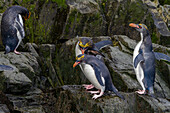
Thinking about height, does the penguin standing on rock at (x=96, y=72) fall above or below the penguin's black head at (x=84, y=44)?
below

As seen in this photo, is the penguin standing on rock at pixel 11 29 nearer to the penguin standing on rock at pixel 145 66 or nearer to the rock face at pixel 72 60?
the rock face at pixel 72 60

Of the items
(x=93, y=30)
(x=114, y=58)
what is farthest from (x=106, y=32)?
(x=114, y=58)

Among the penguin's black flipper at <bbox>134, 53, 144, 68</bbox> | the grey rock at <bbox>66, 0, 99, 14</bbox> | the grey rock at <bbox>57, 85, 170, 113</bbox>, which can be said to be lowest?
the grey rock at <bbox>57, 85, 170, 113</bbox>

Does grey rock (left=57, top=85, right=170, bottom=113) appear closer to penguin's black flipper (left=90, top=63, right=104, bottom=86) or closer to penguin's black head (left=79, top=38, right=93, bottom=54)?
penguin's black flipper (left=90, top=63, right=104, bottom=86)

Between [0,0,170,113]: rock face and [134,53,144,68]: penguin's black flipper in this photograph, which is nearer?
[0,0,170,113]: rock face

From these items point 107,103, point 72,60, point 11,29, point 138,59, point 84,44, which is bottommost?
point 72,60

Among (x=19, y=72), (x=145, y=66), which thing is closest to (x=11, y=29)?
(x=19, y=72)

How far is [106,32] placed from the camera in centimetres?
716

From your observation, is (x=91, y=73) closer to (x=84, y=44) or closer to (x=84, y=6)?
(x=84, y=44)

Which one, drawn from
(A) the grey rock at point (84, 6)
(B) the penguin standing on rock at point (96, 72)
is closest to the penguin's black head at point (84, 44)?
(B) the penguin standing on rock at point (96, 72)

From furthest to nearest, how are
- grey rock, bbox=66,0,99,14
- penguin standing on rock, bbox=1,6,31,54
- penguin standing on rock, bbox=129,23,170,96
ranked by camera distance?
grey rock, bbox=66,0,99,14
penguin standing on rock, bbox=1,6,31,54
penguin standing on rock, bbox=129,23,170,96

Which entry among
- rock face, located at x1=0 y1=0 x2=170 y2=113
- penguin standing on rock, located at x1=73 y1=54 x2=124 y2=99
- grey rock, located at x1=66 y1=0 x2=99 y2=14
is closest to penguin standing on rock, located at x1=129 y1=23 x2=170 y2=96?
rock face, located at x1=0 y1=0 x2=170 y2=113

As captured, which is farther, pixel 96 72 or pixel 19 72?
pixel 19 72

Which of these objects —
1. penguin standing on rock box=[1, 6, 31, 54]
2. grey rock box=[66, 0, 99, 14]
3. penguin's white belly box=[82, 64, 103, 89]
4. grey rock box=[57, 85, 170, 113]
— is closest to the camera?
grey rock box=[57, 85, 170, 113]
